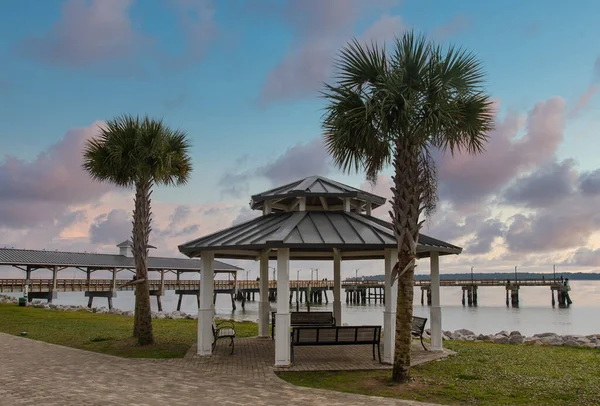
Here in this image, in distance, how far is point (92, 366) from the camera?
1180 cm

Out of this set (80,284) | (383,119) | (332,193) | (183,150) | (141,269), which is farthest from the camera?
(80,284)

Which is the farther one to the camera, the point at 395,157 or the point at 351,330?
the point at 351,330

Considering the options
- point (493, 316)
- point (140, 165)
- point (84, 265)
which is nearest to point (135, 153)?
point (140, 165)

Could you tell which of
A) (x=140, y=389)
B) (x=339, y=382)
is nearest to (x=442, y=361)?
(x=339, y=382)

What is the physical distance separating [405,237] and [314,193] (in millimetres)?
3859

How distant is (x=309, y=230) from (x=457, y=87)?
4.59 metres

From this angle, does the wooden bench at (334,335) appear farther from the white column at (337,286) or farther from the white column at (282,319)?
the white column at (337,286)

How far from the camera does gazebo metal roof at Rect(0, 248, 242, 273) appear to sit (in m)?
41.7

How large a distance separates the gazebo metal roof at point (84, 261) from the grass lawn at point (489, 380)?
32.0 metres

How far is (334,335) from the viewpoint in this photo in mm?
11852

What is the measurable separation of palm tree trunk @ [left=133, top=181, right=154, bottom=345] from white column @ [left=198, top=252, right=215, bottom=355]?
8.00 ft

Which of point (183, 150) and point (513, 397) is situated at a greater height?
point (183, 150)

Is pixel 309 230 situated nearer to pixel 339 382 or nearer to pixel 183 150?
pixel 339 382

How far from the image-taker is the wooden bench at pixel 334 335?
38.5 ft
